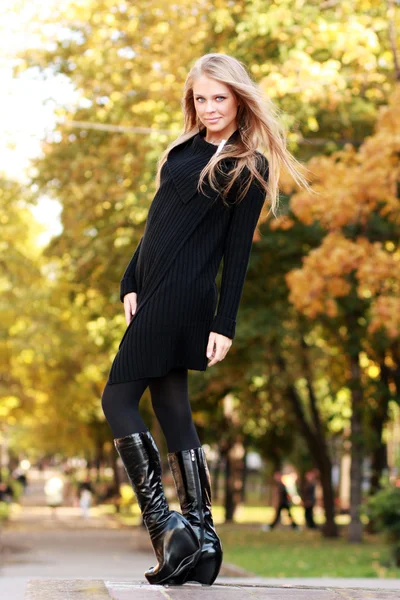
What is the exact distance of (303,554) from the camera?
21953 mm

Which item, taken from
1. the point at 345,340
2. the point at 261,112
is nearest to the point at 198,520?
the point at 261,112

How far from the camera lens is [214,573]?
4.75m

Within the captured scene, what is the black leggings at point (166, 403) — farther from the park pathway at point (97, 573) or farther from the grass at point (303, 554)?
the grass at point (303, 554)

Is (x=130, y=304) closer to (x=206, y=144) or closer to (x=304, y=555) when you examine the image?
(x=206, y=144)

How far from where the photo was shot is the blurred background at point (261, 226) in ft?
56.5

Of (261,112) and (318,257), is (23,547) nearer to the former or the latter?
(318,257)

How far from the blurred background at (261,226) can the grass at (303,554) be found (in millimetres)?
69

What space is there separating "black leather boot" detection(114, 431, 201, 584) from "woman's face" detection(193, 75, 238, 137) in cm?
129

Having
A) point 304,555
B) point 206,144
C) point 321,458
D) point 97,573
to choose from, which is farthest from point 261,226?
point 206,144

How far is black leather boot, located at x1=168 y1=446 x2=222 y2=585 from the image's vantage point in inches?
185

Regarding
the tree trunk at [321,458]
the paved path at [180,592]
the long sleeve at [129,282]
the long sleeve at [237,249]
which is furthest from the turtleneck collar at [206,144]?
the tree trunk at [321,458]

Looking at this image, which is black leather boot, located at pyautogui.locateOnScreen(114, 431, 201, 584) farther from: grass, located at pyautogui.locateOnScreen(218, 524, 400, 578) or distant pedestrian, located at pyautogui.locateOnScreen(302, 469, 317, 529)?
distant pedestrian, located at pyautogui.locateOnScreen(302, 469, 317, 529)

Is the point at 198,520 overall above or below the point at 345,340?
below

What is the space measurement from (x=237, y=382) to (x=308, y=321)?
2.03m
